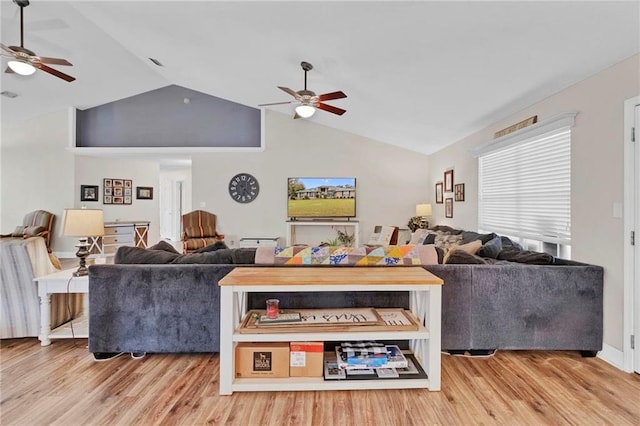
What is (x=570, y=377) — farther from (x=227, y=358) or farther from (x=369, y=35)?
(x=369, y=35)

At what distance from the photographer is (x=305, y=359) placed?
2104 mm

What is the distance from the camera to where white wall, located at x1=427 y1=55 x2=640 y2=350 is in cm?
240

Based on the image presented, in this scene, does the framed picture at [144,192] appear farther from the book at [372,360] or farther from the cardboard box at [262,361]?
the book at [372,360]

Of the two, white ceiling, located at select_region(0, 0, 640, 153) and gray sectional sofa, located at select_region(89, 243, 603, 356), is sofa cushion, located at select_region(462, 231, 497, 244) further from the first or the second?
white ceiling, located at select_region(0, 0, 640, 153)

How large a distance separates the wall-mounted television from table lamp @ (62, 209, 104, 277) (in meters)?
4.29

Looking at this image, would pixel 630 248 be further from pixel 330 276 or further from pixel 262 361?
pixel 262 361

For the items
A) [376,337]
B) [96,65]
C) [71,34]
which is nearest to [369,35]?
[376,337]

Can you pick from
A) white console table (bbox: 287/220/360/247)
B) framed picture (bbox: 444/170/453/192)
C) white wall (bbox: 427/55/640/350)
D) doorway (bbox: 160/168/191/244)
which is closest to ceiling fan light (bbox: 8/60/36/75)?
white console table (bbox: 287/220/360/247)

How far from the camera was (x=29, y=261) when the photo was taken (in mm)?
2736

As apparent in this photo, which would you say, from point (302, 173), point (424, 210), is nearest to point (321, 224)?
point (302, 173)

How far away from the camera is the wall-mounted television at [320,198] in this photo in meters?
6.91

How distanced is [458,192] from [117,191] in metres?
7.44

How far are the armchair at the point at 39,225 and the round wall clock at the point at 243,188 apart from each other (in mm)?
3701

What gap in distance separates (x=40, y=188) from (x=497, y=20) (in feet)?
28.4
